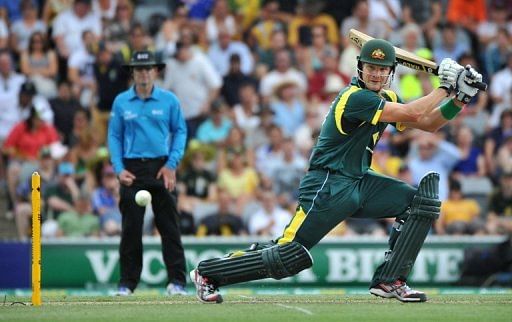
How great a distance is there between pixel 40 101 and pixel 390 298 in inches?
361

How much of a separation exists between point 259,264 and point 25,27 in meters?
10.6

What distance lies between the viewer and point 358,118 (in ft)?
32.2

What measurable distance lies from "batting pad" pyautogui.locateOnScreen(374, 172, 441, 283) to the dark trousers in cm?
295

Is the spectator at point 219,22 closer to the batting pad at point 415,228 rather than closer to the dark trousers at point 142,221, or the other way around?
the dark trousers at point 142,221

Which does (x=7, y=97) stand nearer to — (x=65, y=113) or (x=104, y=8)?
(x=65, y=113)

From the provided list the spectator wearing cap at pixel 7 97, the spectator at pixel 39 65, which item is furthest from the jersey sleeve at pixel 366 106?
the spectator at pixel 39 65

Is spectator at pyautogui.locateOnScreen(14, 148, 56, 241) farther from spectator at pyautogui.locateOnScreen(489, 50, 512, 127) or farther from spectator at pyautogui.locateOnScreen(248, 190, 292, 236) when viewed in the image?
spectator at pyautogui.locateOnScreen(489, 50, 512, 127)

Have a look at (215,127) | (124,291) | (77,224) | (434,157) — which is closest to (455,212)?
(434,157)

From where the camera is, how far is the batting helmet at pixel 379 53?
989cm

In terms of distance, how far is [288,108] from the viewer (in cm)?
1881

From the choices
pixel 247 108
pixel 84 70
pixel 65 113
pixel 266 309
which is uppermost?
pixel 84 70

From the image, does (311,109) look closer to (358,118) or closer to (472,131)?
(472,131)

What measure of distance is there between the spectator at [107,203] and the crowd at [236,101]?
0.07 feet

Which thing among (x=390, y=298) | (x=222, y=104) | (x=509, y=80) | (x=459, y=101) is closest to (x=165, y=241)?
(x=390, y=298)
